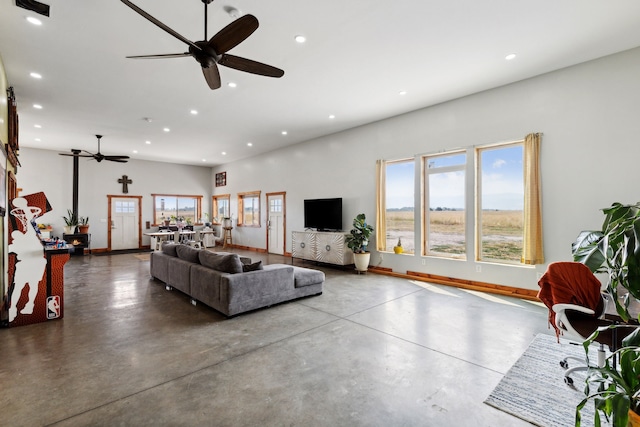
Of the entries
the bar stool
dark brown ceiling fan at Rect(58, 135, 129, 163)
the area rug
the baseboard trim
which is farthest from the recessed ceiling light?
the bar stool

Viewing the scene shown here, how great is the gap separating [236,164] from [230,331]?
356 inches

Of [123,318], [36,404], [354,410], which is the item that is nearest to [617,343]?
[354,410]

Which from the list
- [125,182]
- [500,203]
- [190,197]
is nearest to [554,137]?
[500,203]

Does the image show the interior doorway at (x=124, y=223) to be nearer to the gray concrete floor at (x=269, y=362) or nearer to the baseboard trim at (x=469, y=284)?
the gray concrete floor at (x=269, y=362)

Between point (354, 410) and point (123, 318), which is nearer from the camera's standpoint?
point (354, 410)

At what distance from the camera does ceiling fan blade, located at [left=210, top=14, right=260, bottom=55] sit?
240cm

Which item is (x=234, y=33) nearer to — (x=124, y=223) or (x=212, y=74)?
(x=212, y=74)

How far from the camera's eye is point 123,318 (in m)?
3.83

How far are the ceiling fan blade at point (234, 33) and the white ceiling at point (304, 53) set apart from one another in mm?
601

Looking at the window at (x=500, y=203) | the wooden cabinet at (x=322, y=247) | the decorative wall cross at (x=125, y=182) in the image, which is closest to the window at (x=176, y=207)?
the decorative wall cross at (x=125, y=182)

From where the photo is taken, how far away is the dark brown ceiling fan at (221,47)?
241 centimetres

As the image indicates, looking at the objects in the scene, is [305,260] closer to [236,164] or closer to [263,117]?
[263,117]

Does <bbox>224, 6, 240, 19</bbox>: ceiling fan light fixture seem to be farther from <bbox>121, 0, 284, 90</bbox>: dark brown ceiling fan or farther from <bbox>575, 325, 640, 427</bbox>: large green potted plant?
<bbox>575, 325, 640, 427</bbox>: large green potted plant

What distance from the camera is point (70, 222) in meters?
9.61
